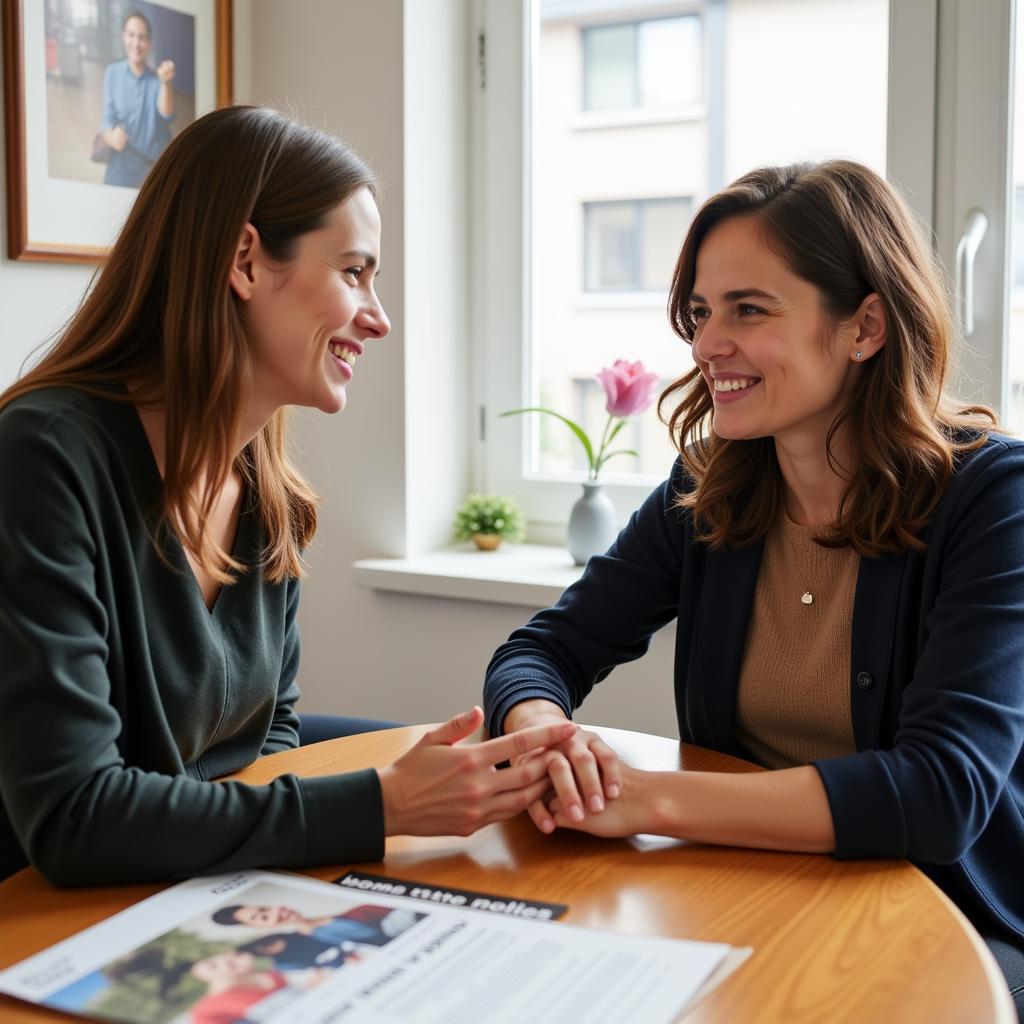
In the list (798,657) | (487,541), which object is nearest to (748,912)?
(798,657)

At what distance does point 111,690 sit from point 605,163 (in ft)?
6.21

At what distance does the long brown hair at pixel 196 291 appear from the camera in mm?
1366

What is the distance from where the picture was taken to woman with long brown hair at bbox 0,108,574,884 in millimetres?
1125

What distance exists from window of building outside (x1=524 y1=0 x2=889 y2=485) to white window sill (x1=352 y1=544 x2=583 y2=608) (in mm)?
233

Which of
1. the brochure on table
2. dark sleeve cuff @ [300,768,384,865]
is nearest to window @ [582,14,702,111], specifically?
dark sleeve cuff @ [300,768,384,865]

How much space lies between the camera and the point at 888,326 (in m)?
1.56

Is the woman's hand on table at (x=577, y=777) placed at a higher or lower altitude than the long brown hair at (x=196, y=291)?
lower

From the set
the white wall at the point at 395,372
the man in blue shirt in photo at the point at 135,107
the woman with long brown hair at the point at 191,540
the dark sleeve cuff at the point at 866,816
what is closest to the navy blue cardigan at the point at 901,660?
the dark sleeve cuff at the point at 866,816

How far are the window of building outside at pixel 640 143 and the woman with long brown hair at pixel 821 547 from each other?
3.17 feet

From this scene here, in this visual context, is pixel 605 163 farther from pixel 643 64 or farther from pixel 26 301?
pixel 26 301

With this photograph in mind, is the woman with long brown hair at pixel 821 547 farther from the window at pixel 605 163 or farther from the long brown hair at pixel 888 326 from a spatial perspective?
the window at pixel 605 163

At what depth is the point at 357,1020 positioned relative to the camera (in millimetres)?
850

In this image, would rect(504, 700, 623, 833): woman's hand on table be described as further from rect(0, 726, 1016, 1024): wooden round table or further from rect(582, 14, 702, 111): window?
rect(582, 14, 702, 111): window

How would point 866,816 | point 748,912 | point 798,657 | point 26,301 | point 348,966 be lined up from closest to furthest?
point 348,966
point 748,912
point 866,816
point 798,657
point 26,301
